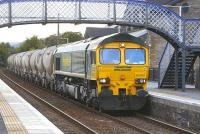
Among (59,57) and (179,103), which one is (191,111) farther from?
(59,57)

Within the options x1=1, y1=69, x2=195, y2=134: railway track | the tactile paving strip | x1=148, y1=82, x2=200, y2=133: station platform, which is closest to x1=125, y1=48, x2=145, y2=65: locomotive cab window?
x1=148, y1=82, x2=200, y2=133: station platform

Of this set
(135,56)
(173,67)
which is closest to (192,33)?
(173,67)

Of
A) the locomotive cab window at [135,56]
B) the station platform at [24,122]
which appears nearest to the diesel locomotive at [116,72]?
the locomotive cab window at [135,56]

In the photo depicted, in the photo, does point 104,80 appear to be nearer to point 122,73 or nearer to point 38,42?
point 122,73

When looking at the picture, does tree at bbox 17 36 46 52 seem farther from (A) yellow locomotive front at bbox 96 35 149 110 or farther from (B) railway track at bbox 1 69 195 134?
(B) railway track at bbox 1 69 195 134

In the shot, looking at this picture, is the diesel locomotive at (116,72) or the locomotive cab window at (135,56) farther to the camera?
the locomotive cab window at (135,56)

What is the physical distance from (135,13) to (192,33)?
3.31 metres

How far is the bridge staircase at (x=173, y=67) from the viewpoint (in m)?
29.1

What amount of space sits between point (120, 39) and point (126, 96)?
2193mm

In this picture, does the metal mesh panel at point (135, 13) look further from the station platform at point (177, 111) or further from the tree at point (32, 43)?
the tree at point (32, 43)

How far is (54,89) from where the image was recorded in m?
35.6

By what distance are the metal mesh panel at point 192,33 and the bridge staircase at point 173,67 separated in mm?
578

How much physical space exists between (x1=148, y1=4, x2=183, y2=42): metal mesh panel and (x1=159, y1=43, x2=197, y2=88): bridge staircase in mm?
1035

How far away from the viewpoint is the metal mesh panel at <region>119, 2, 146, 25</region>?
30844mm
